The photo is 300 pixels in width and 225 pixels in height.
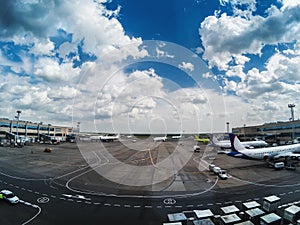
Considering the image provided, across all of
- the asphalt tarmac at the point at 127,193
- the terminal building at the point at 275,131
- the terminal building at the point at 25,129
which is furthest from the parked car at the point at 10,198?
the terminal building at the point at 275,131

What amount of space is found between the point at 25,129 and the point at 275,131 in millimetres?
185853

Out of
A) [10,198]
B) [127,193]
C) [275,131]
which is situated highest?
[275,131]

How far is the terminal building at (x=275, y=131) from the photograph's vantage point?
115 m

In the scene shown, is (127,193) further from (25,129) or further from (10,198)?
(25,129)

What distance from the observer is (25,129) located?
155 metres

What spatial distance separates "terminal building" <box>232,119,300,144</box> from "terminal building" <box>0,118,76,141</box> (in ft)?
542

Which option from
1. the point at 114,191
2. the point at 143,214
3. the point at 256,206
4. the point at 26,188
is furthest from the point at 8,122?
the point at 256,206

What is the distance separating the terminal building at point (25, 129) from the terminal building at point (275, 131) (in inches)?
6504

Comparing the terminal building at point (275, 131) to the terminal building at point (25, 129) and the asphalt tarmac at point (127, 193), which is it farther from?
the terminal building at point (25, 129)

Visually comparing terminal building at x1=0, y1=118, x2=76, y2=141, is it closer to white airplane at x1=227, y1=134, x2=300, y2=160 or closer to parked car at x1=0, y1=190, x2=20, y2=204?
parked car at x1=0, y1=190, x2=20, y2=204

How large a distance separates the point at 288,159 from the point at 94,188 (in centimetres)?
6562

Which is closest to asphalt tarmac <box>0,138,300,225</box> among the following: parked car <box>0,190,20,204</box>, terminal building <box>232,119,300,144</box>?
parked car <box>0,190,20,204</box>

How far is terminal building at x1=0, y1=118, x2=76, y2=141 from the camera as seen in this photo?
137375mm

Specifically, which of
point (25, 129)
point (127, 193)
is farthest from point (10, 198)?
point (25, 129)
